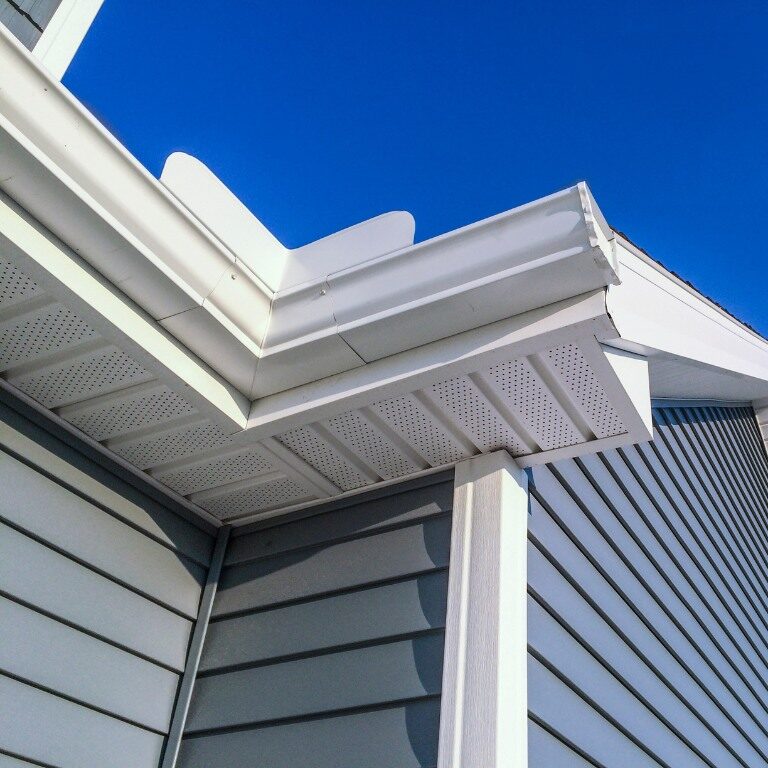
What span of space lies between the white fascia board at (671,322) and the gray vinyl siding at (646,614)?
498 mm

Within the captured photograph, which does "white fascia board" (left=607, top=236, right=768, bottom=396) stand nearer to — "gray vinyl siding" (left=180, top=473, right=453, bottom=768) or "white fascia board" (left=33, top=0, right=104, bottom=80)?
"gray vinyl siding" (left=180, top=473, right=453, bottom=768)

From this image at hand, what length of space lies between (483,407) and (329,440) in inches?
19.9

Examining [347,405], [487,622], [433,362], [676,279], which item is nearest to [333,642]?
[487,622]

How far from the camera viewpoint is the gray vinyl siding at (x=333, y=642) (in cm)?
224

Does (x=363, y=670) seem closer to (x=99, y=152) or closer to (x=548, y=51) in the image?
(x=99, y=152)

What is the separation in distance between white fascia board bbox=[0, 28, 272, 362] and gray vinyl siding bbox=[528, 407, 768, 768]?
1228 millimetres

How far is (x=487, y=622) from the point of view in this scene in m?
2.16

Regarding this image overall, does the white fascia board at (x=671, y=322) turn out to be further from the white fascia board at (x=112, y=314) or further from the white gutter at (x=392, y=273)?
the white fascia board at (x=112, y=314)

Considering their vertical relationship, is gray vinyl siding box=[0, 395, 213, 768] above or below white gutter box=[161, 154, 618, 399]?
below

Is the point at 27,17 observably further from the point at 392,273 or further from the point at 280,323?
the point at 392,273

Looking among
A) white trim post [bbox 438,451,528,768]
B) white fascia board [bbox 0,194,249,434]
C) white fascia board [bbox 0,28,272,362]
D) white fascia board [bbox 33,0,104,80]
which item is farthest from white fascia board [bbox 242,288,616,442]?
white fascia board [bbox 33,0,104,80]

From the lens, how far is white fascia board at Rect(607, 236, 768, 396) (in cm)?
236

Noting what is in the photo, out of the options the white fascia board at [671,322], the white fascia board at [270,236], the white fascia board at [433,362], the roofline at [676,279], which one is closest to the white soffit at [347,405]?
the white fascia board at [433,362]

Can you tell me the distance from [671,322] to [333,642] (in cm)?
180
